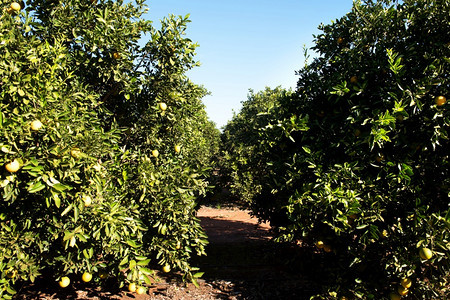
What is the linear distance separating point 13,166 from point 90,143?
71cm

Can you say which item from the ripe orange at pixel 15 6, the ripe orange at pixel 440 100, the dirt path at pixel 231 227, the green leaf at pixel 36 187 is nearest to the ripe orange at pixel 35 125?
the green leaf at pixel 36 187

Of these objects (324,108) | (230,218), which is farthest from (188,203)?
(230,218)

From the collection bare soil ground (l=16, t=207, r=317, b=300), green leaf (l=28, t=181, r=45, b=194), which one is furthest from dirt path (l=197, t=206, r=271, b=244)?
green leaf (l=28, t=181, r=45, b=194)

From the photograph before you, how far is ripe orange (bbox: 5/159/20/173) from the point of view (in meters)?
2.49

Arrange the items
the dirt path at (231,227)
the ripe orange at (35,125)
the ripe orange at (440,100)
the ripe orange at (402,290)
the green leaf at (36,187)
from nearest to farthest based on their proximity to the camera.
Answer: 1. the green leaf at (36,187)
2. the ripe orange at (35,125)
3. the ripe orange at (440,100)
4. the ripe orange at (402,290)
5. the dirt path at (231,227)

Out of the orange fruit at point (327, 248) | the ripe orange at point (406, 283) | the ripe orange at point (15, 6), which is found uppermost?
the ripe orange at point (15, 6)

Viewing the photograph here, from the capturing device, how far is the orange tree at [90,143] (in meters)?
2.74

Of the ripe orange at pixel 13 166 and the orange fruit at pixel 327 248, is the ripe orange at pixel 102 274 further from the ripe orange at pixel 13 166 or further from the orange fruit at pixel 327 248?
the orange fruit at pixel 327 248

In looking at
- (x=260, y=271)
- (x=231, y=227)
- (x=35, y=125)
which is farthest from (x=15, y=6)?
(x=231, y=227)

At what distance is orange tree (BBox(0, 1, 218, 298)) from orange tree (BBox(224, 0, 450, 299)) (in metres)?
1.78

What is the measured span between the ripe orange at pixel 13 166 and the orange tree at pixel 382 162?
3.05 metres

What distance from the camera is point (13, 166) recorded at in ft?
8.18

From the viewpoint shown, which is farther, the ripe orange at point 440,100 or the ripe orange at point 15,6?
the ripe orange at point 15,6

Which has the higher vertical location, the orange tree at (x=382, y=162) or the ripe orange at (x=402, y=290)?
the orange tree at (x=382, y=162)
